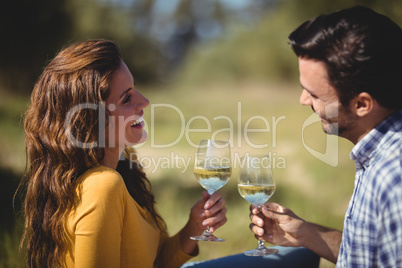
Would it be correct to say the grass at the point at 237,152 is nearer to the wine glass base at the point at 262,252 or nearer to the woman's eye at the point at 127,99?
the woman's eye at the point at 127,99

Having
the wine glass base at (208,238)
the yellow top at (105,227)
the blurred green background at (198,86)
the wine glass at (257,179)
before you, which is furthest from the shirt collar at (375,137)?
the blurred green background at (198,86)

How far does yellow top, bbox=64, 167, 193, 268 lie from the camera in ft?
4.98

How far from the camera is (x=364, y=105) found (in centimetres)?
152

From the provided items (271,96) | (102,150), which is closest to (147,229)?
(102,150)

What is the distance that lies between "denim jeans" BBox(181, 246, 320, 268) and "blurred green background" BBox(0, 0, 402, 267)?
98cm

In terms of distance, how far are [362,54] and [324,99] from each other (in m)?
0.22

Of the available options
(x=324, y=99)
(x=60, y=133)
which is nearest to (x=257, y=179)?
(x=324, y=99)

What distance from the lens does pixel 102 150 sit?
70.2 inches

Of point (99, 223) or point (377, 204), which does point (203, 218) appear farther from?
point (377, 204)

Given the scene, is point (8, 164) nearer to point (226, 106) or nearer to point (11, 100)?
point (11, 100)

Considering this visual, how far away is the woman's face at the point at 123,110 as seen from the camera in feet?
5.81

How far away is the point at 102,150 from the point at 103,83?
28cm

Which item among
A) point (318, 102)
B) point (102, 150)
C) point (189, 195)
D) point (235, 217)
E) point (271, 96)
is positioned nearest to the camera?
point (318, 102)

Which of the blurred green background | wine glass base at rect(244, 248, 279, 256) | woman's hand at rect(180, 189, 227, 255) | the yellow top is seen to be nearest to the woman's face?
the yellow top
